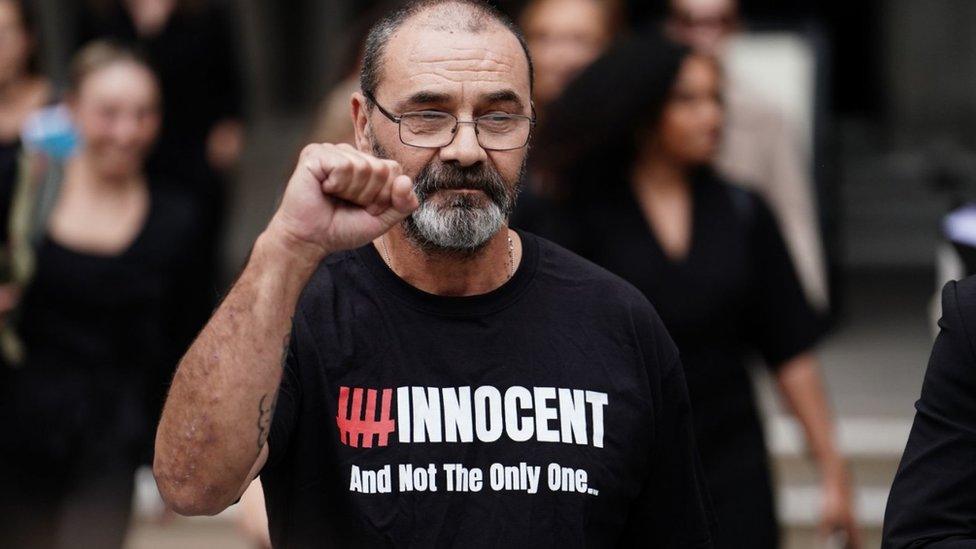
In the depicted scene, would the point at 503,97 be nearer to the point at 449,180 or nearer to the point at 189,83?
the point at 449,180

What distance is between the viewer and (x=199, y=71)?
8852 millimetres

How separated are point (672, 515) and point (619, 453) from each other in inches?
7.7

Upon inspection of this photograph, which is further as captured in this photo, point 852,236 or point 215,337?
point 852,236

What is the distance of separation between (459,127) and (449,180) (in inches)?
3.4

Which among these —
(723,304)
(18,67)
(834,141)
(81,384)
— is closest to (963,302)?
(723,304)

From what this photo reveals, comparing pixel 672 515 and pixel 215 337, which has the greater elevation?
pixel 215 337

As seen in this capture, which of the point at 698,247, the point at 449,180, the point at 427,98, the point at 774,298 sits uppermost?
the point at 698,247

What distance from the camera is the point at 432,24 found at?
3.16 metres

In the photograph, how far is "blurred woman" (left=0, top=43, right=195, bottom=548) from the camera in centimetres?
566

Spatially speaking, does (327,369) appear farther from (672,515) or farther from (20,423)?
(20,423)

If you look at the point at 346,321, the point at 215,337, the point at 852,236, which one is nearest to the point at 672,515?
the point at 346,321

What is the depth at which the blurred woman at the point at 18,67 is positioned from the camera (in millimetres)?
6734

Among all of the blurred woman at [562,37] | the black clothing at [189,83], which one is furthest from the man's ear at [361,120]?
the black clothing at [189,83]

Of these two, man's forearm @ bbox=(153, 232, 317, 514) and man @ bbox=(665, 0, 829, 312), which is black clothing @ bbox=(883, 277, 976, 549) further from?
man @ bbox=(665, 0, 829, 312)
